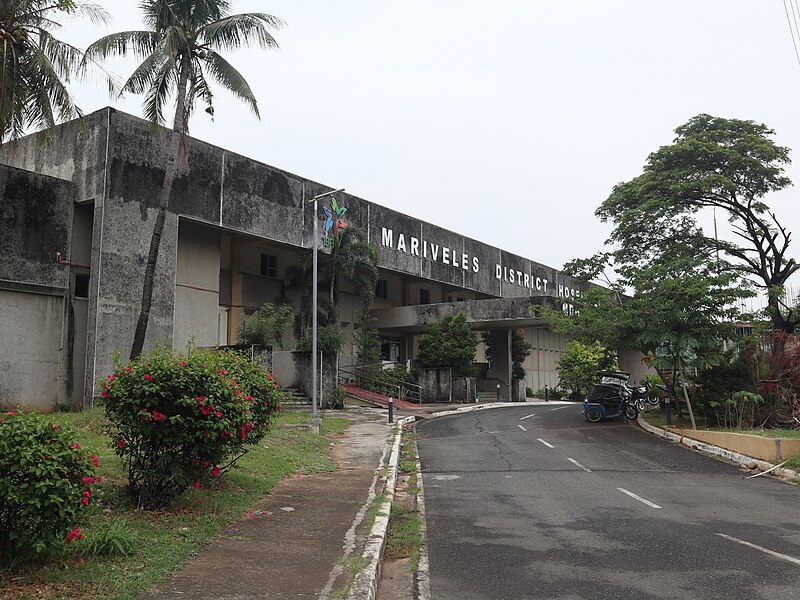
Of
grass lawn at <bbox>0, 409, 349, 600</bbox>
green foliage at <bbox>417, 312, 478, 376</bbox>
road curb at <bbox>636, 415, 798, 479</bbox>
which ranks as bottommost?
road curb at <bbox>636, 415, 798, 479</bbox>

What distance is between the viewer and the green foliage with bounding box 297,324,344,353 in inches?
1166

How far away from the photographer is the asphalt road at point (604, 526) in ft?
21.9

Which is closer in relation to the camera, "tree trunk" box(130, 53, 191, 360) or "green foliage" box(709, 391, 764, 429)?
"green foliage" box(709, 391, 764, 429)

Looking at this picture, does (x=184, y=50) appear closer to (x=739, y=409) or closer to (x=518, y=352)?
(x=739, y=409)

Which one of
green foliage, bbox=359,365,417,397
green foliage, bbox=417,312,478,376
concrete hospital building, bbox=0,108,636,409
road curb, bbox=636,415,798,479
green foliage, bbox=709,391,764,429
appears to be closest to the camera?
road curb, bbox=636,415,798,479

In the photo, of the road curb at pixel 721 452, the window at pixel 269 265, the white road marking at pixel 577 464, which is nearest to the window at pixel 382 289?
the window at pixel 269 265

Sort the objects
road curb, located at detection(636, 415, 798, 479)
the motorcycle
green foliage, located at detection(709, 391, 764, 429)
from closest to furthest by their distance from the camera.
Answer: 1. road curb, located at detection(636, 415, 798, 479)
2. green foliage, located at detection(709, 391, 764, 429)
3. the motorcycle

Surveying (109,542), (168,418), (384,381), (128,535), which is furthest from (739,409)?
(384,381)

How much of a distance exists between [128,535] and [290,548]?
1.67 meters

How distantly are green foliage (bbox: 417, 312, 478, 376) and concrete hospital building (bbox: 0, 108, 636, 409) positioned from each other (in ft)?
26.7

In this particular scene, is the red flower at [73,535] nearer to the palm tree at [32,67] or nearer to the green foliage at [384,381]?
the palm tree at [32,67]

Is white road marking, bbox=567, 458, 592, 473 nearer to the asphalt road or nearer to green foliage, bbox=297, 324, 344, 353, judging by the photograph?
the asphalt road

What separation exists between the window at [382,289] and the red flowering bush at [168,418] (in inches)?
1341

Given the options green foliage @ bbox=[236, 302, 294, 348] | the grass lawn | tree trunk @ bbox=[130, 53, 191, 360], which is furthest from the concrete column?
the grass lawn
